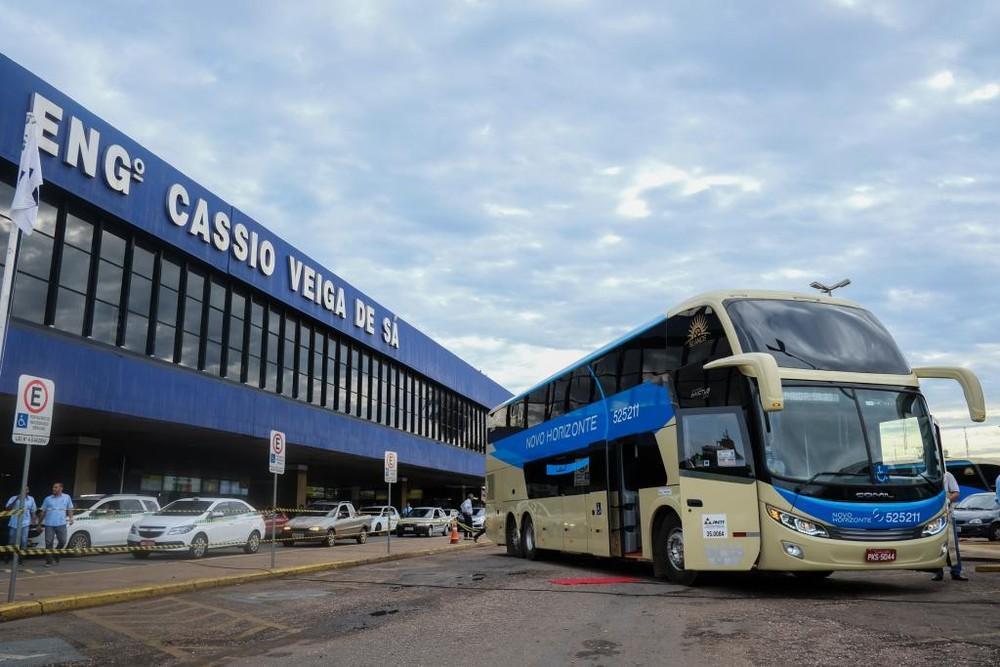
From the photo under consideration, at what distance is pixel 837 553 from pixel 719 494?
5.15 ft

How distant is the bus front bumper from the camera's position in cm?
964

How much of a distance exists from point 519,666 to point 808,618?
140 inches

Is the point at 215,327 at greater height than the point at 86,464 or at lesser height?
greater

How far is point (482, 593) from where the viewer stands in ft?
38.0

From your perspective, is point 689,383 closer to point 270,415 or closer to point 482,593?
point 482,593

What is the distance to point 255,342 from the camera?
99.8 feet

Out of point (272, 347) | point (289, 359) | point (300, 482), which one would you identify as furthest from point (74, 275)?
point (300, 482)

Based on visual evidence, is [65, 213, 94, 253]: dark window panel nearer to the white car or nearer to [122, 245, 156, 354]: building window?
[122, 245, 156, 354]: building window

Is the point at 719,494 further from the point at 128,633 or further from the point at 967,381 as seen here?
the point at 128,633

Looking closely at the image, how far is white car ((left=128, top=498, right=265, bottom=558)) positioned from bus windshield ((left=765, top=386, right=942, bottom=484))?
48.4 ft

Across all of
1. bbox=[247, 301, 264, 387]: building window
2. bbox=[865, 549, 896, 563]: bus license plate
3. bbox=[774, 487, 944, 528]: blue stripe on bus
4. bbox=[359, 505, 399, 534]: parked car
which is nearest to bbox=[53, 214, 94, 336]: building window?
bbox=[247, 301, 264, 387]: building window

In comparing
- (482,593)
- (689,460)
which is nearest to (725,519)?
(689,460)

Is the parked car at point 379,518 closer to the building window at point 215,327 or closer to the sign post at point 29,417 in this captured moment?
the building window at point 215,327

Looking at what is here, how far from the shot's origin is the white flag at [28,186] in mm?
12348
